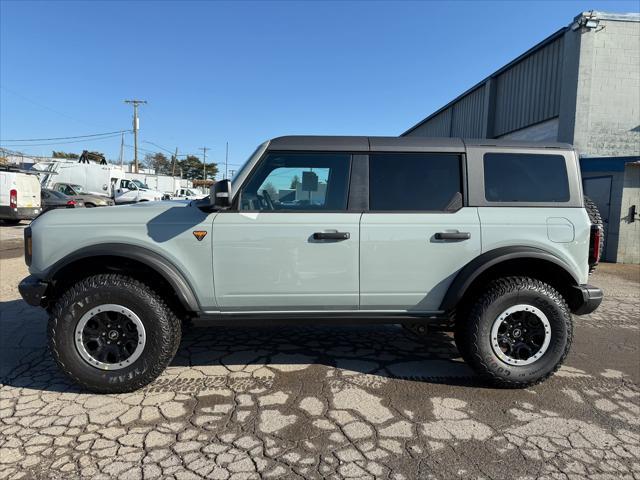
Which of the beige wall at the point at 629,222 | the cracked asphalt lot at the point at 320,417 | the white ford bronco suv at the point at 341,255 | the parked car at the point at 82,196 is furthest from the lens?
the parked car at the point at 82,196

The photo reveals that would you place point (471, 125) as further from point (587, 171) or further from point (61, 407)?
point (61, 407)

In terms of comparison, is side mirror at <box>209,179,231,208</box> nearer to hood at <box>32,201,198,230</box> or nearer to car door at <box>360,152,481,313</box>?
hood at <box>32,201,198,230</box>

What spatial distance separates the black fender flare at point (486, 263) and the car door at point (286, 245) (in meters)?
0.77

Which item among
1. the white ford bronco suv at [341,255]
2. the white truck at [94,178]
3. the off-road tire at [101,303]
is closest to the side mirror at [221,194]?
the white ford bronco suv at [341,255]

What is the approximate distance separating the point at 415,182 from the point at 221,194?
1.55 m

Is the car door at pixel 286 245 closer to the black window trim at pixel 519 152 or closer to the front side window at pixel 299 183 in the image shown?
the front side window at pixel 299 183

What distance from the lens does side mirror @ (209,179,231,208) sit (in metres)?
3.12

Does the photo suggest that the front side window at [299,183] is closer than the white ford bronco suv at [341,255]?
No

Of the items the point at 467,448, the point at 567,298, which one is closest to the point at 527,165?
the point at 567,298

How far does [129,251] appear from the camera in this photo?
3170 mm

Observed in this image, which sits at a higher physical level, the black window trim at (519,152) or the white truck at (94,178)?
the white truck at (94,178)

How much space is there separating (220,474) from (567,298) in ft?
9.86

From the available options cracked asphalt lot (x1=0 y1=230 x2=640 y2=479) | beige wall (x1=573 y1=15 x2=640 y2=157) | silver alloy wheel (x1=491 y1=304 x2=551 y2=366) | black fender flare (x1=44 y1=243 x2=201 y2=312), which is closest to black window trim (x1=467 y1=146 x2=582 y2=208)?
silver alloy wheel (x1=491 y1=304 x2=551 y2=366)

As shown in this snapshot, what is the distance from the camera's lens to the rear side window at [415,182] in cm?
341
